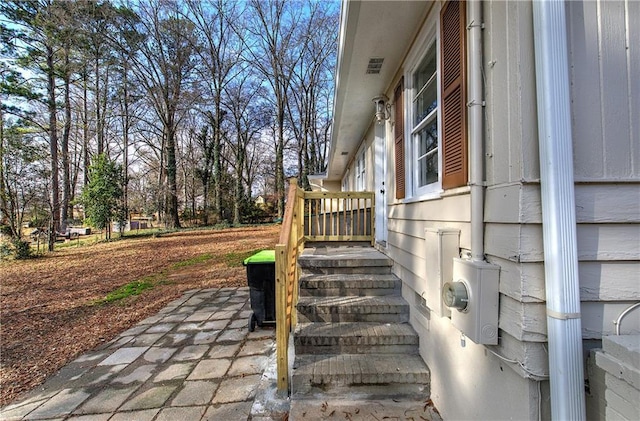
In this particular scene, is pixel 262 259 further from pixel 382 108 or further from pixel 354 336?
pixel 382 108

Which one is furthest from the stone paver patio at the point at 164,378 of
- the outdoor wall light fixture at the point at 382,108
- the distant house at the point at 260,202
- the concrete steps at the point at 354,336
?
the distant house at the point at 260,202

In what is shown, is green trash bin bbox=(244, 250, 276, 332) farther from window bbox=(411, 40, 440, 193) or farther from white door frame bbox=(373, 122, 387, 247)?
window bbox=(411, 40, 440, 193)

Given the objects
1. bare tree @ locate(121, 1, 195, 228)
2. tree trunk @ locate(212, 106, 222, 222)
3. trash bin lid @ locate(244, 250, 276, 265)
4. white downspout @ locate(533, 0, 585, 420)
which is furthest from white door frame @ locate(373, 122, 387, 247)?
tree trunk @ locate(212, 106, 222, 222)

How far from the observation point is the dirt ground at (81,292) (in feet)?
10.5

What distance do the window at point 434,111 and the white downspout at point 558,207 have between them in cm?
52

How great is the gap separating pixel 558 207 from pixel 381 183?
3.13 m

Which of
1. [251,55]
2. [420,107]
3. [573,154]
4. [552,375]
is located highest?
[251,55]

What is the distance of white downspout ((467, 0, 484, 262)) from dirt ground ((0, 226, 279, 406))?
12.5ft

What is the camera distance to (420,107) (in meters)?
2.83

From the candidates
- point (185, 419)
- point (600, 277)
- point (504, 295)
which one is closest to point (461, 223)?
point (504, 295)

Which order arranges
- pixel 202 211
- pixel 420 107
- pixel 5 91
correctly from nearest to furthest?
1. pixel 420 107
2. pixel 5 91
3. pixel 202 211

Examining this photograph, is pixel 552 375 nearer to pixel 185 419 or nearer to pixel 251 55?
pixel 185 419

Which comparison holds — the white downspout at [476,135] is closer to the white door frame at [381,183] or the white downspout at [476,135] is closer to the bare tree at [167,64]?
the white door frame at [381,183]

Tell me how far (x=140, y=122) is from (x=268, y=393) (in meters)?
21.8
